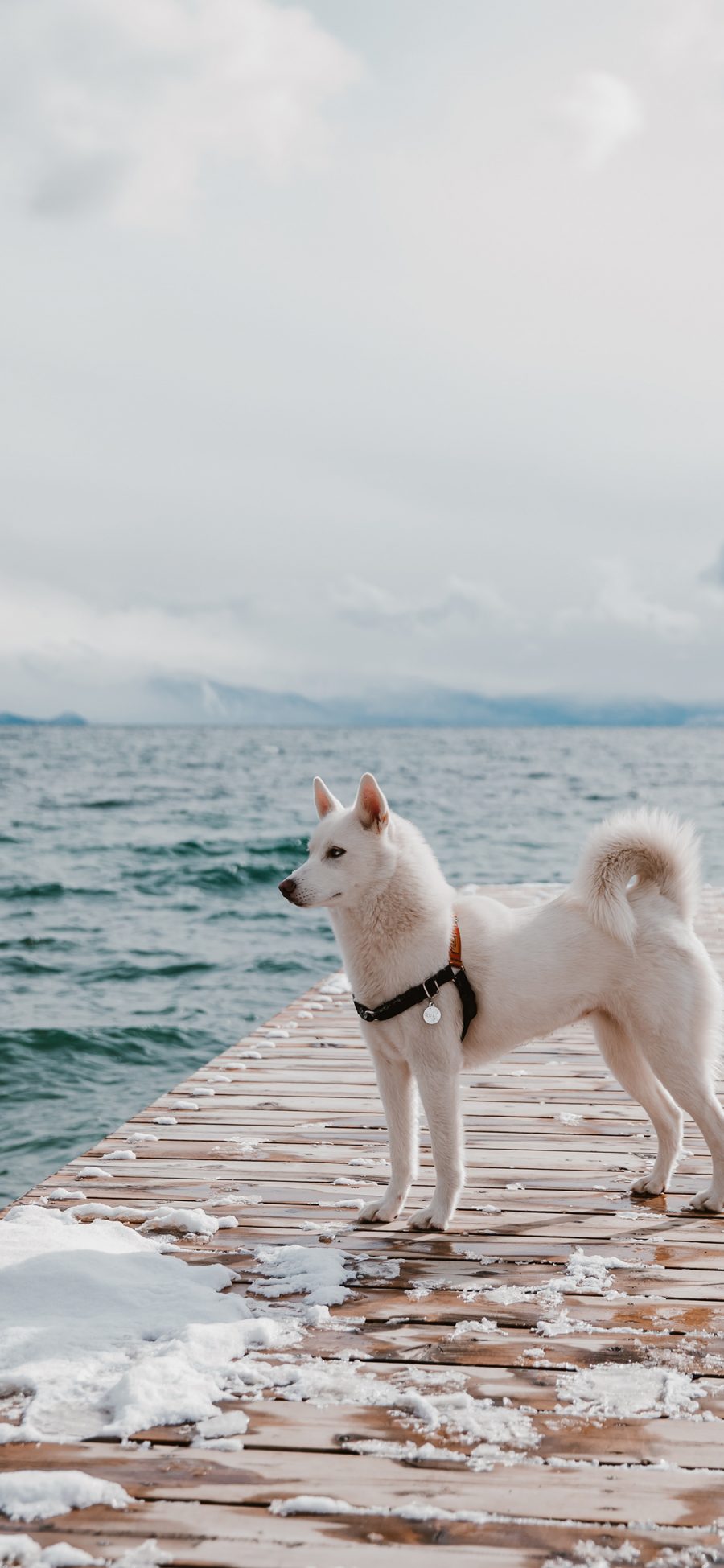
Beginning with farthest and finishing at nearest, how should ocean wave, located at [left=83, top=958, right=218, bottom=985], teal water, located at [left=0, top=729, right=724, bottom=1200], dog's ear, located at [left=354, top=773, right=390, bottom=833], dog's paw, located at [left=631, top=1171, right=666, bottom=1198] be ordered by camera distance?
1. ocean wave, located at [left=83, top=958, right=218, bottom=985]
2. teal water, located at [left=0, top=729, right=724, bottom=1200]
3. dog's paw, located at [left=631, top=1171, right=666, bottom=1198]
4. dog's ear, located at [left=354, top=773, right=390, bottom=833]

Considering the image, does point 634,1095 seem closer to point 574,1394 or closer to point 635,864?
point 635,864

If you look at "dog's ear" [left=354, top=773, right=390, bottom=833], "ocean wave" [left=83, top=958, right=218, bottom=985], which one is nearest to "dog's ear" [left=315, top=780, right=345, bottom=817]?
"dog's ear" [left=354, top=773, right=390, bottom=833]

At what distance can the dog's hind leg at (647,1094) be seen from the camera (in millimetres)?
3750

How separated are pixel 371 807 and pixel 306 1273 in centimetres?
134

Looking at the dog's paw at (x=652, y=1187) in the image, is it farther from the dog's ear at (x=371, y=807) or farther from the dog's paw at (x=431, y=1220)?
the dog's ear at (x=371, y=807)

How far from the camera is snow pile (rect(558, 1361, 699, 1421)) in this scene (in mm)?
2344

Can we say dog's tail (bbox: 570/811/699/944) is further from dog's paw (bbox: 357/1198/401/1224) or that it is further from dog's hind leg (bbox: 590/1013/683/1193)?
dog's paw (bbox: 357/1198/401/1224)

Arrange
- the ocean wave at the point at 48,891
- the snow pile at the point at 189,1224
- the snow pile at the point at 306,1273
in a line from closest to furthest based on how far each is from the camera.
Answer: the snow pile at the point at 306,1273 < the snow pile at the point at 189,1224 < the ocean wave at the point at 48,891

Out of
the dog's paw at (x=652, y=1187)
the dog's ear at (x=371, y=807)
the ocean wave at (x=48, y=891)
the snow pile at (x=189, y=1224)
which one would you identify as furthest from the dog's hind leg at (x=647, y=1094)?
the ocean wave at (x=48, y=891)

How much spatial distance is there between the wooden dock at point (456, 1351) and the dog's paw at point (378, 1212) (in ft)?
0.24

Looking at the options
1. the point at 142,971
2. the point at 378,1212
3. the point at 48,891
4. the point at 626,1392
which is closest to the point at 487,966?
the point at 378,1212

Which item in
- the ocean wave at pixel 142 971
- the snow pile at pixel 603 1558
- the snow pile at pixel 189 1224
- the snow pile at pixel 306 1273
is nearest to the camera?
the snow pile at pixel 603 1558

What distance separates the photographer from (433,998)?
339cm

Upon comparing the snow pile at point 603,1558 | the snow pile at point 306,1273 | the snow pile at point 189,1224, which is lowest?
the snow pile at point 189,1224
